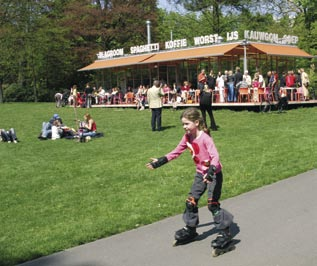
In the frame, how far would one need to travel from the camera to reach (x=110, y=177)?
9336 millimetres

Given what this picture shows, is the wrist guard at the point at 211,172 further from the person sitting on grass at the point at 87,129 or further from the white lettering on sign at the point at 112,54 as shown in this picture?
the white lettering on sign at the point at 112,54

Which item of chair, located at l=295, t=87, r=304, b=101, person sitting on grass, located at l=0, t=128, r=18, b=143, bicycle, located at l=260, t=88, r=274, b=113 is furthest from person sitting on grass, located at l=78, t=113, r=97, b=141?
chair, located at l=295, t=87, r=304, b=101

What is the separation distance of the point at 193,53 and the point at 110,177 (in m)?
20.0

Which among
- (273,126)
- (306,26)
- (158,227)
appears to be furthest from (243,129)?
(306,26)

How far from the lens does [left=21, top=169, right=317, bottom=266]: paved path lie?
15.9 ft

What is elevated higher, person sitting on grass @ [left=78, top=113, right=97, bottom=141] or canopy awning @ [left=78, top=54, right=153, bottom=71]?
canopy awning @ [left=78, top=54, right=153, bottom=71]

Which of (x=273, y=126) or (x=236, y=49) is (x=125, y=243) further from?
(x=236, y=49)

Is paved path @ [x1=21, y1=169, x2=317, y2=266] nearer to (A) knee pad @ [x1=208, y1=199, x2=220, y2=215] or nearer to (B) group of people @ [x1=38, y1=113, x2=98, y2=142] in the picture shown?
(A) knee pad @ [x1=208, y1=199, x2=220, y2=215]

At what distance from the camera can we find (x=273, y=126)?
16609mm

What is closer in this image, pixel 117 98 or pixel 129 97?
pixel 129 97

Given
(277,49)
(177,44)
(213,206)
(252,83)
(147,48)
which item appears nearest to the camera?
(213,206)

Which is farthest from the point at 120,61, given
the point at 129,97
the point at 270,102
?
the point at 270,102

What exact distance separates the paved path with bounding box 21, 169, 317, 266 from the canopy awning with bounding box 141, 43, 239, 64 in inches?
773

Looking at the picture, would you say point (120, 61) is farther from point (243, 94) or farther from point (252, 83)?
point (252, 83)
